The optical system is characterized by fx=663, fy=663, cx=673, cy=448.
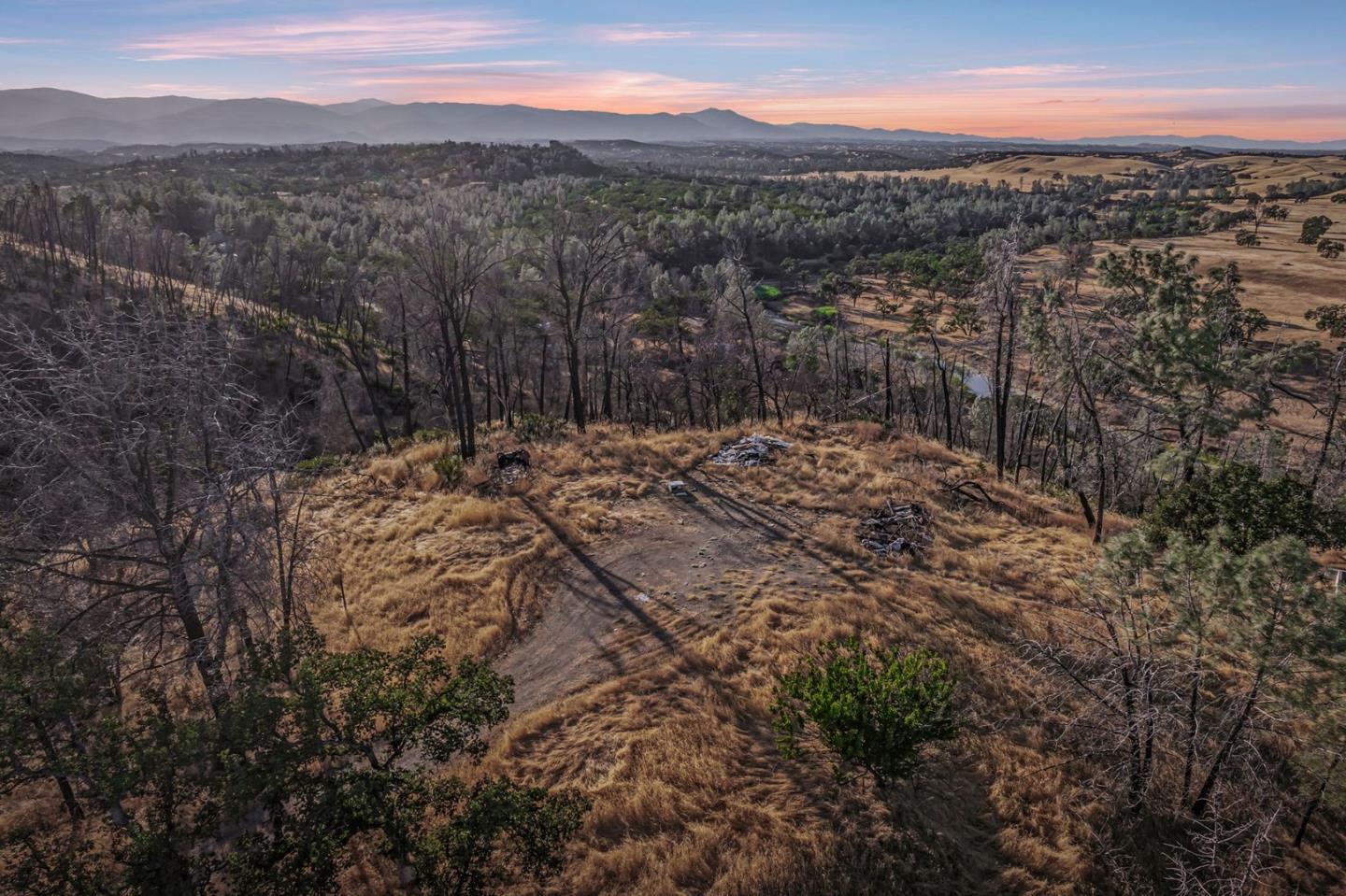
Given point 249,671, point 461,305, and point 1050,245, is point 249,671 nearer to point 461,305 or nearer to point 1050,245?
point 461,305

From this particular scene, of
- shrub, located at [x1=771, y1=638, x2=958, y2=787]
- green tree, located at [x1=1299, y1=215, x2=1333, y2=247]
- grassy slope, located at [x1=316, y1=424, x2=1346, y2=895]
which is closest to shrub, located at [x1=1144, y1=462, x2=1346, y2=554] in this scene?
grassy slope, located at [x1=316, y1=424, x2=1346, y2=895]

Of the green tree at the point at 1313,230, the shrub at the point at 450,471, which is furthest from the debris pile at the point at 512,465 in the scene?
the green tree at the point at 1313,230

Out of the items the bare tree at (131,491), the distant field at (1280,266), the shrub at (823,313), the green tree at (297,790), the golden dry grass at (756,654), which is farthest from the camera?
the shrub at (823,313)

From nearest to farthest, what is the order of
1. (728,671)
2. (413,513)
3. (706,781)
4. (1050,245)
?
(706,781)
(728,671)
(413,513)
(1050,245)

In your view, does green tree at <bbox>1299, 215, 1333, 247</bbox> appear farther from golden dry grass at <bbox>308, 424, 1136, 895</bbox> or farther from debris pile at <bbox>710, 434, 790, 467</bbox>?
debris pile at <bbox>710, 434, 790, 467</bbox>

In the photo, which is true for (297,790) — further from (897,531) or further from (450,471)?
(450,471)

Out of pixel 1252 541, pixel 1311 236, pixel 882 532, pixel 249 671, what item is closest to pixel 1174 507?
pixel 1252 541

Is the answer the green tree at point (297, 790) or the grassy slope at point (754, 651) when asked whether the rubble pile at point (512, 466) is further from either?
the green tree at point (297, 790)
